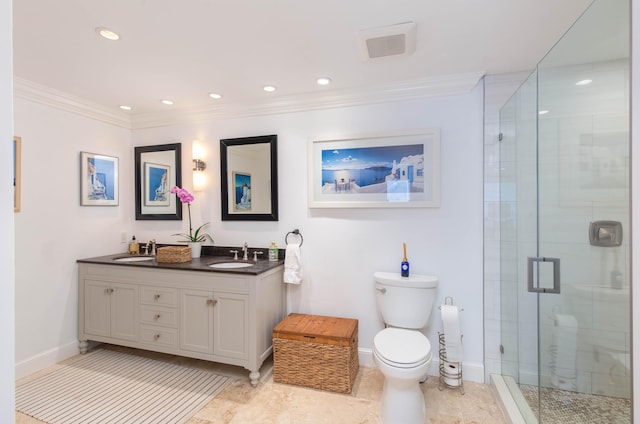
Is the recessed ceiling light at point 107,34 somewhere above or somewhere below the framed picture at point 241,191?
above

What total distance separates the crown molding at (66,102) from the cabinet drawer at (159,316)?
188cm

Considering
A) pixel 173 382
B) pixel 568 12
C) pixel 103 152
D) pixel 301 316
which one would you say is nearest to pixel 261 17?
pixel 568 12

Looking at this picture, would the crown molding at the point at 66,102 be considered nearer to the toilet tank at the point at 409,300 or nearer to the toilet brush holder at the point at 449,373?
the toilet tank at the point at 409,300

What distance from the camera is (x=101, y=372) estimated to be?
8.02ft

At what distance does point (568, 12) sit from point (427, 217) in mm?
1433

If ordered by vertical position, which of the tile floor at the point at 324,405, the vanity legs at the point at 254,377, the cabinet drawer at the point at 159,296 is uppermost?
the cabinet drawer at the point at 159,296

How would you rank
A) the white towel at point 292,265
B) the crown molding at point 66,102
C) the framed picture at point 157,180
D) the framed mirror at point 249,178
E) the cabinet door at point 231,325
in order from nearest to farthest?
the cabinet door at point 231,325 → the crown molding at point 66,102 → the white towel at point 292,265 → the framed mirror at point 249,178 → the framed picture at point 157,180

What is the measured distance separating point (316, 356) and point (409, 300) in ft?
2.58

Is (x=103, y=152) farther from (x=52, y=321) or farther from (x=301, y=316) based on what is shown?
(x=301, y=316)

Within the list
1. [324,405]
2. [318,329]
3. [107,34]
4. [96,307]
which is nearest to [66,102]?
[107,34]

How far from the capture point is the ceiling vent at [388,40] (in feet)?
5.56

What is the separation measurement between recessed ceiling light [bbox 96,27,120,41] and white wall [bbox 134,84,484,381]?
1218mm

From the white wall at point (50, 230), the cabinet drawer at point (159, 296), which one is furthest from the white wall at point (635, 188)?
the white wall at point (50, 230)

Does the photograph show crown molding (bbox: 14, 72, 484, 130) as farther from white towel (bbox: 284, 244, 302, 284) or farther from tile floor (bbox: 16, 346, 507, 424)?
tile floor (bbox: 16, 346, 507, 424)
